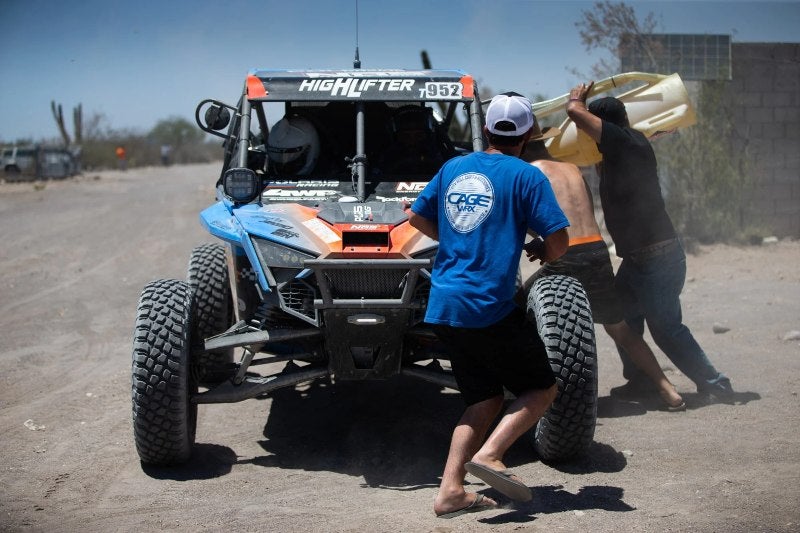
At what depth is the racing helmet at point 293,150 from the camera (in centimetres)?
668

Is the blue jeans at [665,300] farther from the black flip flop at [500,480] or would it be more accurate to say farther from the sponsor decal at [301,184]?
the black flip flop at [500,480]

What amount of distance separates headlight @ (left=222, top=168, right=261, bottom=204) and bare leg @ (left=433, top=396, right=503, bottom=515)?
2.26m

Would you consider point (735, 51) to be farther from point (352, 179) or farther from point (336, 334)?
point (336, 334)

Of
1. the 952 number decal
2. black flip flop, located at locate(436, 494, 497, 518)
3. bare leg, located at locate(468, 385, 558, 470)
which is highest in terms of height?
the 952 number decal

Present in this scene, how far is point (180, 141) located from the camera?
3374 inches

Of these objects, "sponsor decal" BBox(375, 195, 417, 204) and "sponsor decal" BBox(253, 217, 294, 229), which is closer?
"sponsor decal" BBox(253, 217, 294, 229)

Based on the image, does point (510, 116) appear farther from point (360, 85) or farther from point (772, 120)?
point (772, 120)

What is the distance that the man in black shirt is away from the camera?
21.4 ft

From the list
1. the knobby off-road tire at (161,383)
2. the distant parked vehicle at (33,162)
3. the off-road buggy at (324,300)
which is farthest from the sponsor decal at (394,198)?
the distant parked vehicle at (33,162)

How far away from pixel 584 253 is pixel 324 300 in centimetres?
185

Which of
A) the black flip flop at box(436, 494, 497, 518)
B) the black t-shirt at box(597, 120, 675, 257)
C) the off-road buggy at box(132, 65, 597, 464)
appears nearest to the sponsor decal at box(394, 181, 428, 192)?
the off-road buggy at box(132, 65, 597, 464)

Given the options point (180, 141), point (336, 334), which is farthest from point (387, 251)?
point (180, 141)

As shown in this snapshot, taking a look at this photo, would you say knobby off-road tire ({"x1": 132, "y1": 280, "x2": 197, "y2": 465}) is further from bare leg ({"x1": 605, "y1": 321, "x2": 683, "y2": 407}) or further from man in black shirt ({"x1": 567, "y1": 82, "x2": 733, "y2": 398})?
man in black shirt ({"x1": 567, "y1": 82, "x2": 733, "y2": 398})

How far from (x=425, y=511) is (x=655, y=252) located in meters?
2.70
